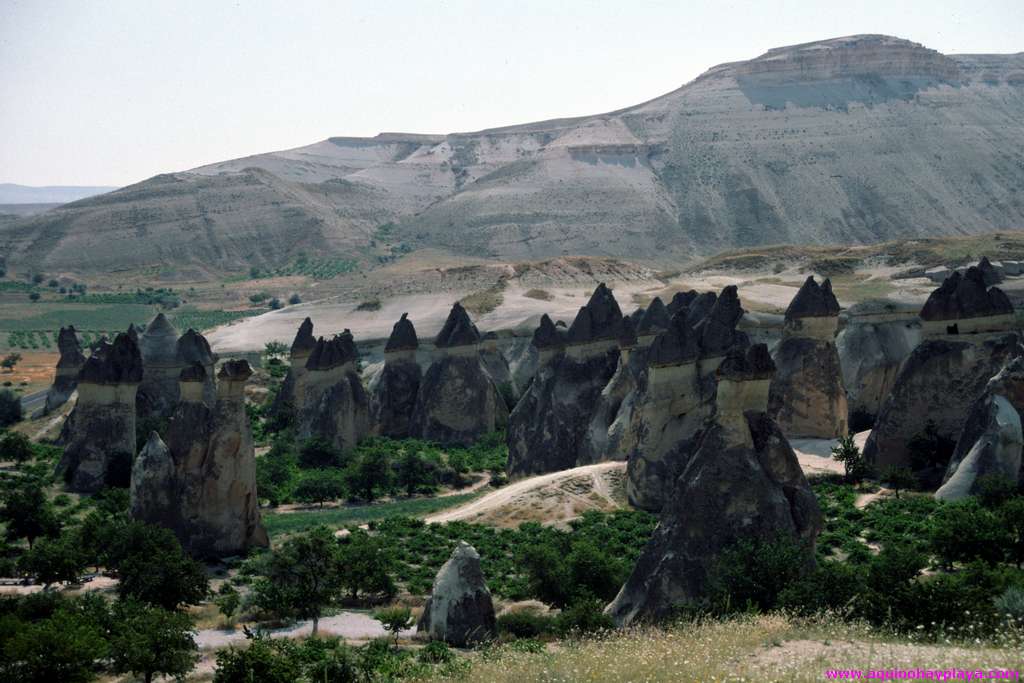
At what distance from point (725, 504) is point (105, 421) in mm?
25024

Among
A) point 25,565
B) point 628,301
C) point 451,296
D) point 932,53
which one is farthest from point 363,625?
point 932,53

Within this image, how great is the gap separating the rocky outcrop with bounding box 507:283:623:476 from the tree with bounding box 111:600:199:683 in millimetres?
21645

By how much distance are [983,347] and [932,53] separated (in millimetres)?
158205

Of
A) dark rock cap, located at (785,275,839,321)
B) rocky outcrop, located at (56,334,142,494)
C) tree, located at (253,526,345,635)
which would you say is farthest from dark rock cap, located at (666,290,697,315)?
tree, located at (253,526,345,635)

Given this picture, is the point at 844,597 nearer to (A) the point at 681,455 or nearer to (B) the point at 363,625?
(B) the point at 363,625

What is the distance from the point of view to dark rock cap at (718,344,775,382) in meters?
21.4

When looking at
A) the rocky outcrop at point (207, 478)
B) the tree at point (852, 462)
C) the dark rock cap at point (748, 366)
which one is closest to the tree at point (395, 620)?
the dark rock cap at point (748, 366)

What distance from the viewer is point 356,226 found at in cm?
17612

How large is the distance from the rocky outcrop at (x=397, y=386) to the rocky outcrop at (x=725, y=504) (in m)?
31.7

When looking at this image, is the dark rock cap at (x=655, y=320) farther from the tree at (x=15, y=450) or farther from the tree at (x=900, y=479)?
the tree at (x=15, y=450)

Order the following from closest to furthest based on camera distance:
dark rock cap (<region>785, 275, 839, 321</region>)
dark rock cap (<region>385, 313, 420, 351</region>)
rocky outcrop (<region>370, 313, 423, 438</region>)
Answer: dark rock cap (<region>785, 275, 839, 321</region>)
rocky outcrop (<region>370, 313, 423, 438</region>)
dark rock cap (<region>385, 313, 420, 351</region>)

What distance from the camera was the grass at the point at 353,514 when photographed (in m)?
34.6

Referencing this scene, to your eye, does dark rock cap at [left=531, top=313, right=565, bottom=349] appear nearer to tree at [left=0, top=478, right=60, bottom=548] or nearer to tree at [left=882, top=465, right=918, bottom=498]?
tree at [left=882, top=465, right=918, bottom=498]

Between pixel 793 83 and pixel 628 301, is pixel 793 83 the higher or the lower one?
the higher one
